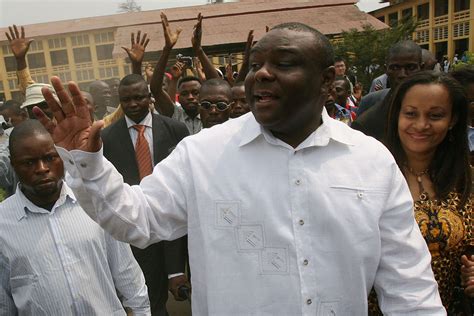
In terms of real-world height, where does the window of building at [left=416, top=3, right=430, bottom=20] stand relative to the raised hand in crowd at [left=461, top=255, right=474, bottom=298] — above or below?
above

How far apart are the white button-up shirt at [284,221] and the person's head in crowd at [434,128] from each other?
2.57 ft

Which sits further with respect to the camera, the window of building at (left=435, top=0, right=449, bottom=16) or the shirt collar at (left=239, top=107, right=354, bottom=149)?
the window of building at (left=435, top=0, right=449, bottom=16)

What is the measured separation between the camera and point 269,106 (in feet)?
4.88

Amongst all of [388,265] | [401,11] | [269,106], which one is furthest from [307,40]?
[401,11]

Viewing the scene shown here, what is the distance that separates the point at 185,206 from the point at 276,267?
36 cm

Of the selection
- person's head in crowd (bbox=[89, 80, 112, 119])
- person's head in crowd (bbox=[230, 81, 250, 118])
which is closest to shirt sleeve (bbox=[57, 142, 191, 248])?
person's head in crowd (bbox=[230, 81, 250, 118])

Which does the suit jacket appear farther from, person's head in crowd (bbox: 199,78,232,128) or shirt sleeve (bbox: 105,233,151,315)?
shirt sleeve (bbox: 105,233,151,315)

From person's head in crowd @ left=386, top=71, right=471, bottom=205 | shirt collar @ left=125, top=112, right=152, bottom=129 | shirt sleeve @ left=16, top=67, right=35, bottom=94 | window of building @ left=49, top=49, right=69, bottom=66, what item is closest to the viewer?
person's head in crowd @ left=386, top=71, right=471, bottom=205

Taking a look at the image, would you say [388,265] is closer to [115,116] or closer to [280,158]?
[280,158]

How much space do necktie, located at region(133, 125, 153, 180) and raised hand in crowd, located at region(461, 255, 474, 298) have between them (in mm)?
2300

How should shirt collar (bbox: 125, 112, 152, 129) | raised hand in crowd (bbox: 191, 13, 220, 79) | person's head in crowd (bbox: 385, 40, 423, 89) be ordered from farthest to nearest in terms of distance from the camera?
raised hand in crowd (bbox: 191, 13, 220, 79) → person's head in crowd (bbox: 385, 40, 423, 89) → shirt collar (bbox: 125, 112, 152, 129)

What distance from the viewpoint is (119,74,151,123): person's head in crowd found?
3.91 metres

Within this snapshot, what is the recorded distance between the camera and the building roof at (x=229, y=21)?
10453 mm

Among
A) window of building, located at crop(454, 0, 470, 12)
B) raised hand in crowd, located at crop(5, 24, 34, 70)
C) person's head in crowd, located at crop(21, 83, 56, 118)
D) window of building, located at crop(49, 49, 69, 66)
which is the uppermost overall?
window of building, located at crop(454, 0, 470, 12)
